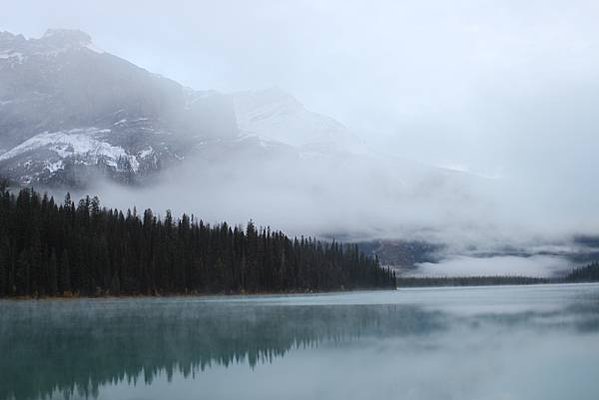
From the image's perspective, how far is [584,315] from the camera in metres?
70.4

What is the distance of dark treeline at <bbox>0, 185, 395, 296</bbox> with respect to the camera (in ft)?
408

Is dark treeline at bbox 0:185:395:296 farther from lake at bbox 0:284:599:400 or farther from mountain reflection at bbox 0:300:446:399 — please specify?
lake at bbox 0:284:599:400

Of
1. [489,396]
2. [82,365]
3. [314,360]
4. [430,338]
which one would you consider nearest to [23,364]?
[82,365]

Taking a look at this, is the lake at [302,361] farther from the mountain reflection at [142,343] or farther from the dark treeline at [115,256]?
the dark treeline at [115,256]

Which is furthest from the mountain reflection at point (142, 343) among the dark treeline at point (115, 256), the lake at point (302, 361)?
the dark treeline at point (115, 256)

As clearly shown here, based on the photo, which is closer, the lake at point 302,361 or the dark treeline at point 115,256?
the lake at point 302,361

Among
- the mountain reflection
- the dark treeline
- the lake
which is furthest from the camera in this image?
the dark treeline

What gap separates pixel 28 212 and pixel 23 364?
104855mm

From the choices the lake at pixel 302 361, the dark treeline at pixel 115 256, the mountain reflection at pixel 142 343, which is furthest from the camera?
the dark treeline at pixel 115 256

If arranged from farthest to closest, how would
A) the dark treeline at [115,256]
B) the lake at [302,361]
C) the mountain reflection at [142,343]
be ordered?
the dark treeline at [115,256], the mountain reflection at [142,343], the lake at [302,361]

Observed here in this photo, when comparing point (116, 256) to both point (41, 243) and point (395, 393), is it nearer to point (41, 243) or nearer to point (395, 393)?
point (41, 243)

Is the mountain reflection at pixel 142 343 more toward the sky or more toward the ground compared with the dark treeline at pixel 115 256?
more toward the ground

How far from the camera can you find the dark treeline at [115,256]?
124438 mm

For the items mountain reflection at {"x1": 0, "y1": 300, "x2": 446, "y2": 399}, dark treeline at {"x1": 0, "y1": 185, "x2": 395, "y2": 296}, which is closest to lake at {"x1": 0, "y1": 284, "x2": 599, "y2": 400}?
mountain reflection at {"x1": 0, "y1": 300, "x2": 446, "y2": 399}
